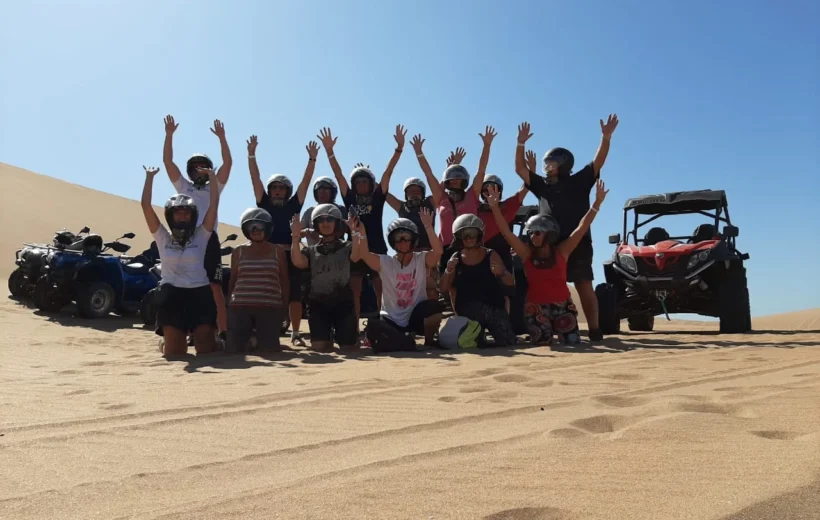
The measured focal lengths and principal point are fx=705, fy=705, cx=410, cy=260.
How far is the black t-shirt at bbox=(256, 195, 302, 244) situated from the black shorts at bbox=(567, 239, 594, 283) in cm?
313

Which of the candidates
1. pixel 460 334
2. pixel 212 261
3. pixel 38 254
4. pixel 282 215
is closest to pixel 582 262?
pixel 460 334

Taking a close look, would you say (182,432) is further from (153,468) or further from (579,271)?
(579,271)

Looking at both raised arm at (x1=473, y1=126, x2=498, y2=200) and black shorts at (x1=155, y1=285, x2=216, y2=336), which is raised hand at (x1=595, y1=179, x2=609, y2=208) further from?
black shorts at (x1=155, y1=285, x2=216, y2=336)

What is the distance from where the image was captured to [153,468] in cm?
265

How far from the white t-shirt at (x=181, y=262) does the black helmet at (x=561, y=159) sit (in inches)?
151

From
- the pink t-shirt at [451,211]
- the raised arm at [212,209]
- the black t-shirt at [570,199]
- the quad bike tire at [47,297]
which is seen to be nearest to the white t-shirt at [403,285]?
the pink t-shirt at [451,211]

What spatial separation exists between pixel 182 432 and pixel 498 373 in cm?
230

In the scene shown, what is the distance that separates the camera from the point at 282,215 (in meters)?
8.03

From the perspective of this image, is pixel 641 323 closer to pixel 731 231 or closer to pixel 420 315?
pixel 731 231

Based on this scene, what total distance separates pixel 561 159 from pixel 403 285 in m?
2.29

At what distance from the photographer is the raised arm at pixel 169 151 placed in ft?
24.7

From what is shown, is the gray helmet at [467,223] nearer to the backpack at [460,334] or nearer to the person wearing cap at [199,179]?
the backpack at [460,334]

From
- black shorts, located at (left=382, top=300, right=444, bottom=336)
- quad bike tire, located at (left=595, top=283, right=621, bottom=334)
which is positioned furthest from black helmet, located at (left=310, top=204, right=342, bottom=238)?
quad bike tire, located at (left=595, top=283, right=621, bottom=334)

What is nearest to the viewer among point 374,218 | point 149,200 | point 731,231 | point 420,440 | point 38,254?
point 420,440
